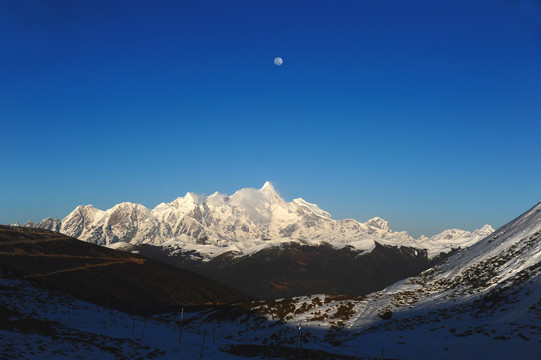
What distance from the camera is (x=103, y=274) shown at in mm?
146375

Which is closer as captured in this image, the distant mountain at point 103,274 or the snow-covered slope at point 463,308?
the snow-covered slope at point 463,308

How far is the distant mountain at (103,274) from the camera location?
11638cm

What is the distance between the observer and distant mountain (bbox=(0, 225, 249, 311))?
11638 cm

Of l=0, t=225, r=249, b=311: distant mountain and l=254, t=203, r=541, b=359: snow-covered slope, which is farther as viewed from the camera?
l=0, t=225, r=249, b=311: distant mountain

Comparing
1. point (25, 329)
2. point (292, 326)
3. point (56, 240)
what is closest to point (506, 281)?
point (292, 326)

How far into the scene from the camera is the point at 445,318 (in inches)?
2233

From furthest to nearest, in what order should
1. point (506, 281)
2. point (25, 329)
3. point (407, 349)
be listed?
point (506, 281), point (407, 349), point (25, 329)

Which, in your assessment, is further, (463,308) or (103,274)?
(103,274)

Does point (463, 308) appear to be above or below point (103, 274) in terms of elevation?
below

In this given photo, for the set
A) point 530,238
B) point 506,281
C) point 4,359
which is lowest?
point 4,359

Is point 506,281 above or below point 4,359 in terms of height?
above

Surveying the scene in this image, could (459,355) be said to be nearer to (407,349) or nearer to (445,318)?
(407,349)

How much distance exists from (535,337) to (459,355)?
7.90 m

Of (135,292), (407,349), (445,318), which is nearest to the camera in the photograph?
(407,349)
